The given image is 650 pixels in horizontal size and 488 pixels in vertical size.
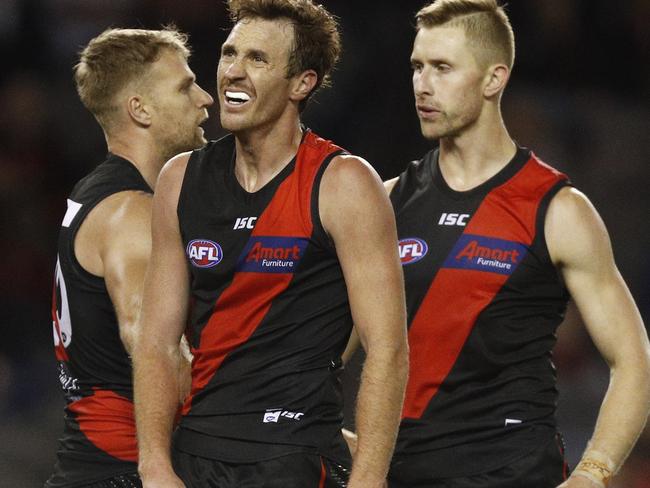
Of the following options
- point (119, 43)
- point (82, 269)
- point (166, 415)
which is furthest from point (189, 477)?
point (119, 43)

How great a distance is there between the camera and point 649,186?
962 cm

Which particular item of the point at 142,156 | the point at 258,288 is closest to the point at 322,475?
the point at 258,288

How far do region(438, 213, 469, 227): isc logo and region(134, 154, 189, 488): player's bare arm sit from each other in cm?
96

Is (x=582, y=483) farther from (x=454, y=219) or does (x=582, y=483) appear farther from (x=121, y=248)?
(x=121, y=248)

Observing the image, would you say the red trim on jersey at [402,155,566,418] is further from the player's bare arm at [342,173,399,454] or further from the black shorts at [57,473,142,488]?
the black shorts at [57,473,142,488]

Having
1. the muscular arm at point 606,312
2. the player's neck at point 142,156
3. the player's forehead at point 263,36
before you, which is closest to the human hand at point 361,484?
the muscular arm at point 606,312

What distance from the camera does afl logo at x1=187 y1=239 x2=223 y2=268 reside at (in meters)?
3.89

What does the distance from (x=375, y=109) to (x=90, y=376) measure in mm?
5417

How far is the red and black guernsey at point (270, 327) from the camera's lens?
12.4 feet

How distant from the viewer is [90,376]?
4.61 meters

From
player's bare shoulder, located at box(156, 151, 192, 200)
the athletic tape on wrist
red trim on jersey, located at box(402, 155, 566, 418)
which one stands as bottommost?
the athletic tape on wrist

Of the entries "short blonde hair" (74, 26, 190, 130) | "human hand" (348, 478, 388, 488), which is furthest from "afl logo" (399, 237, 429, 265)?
"short blonde hair" (74, 26, 190, 130)

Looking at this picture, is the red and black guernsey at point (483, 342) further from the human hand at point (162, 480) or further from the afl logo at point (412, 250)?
the human hand at point (162, 480)

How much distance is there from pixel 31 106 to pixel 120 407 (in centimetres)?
533
